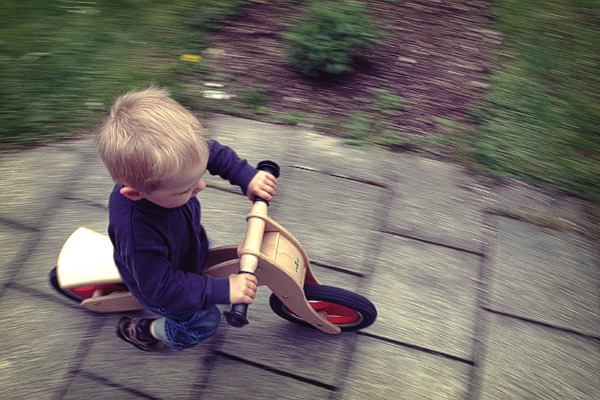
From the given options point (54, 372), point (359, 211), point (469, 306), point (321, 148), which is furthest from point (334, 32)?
point (54, 372)

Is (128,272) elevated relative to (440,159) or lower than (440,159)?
lower

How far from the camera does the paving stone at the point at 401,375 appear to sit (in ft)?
6.30

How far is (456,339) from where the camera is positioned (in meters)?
2.06

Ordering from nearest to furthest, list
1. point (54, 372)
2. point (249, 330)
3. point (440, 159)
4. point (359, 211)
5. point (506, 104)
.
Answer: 1. point (54, 372)
2. point (249, 330)
3. point (359, 211)
4. point (440, 159)
5. point (506, 104)

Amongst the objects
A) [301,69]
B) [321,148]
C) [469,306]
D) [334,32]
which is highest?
[334,32]

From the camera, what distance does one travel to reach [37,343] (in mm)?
2027

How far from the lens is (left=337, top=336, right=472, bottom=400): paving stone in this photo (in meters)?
1.92

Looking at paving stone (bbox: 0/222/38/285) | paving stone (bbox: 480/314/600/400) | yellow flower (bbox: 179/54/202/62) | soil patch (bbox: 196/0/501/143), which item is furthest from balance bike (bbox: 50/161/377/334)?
yellow flower (bbox: 179/54/202/62)

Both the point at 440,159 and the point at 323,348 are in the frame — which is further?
the point at 440,159

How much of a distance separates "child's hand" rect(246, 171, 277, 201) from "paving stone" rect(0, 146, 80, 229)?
4.16 ft

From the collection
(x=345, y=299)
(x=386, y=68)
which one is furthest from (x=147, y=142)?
(x=386, y=68)

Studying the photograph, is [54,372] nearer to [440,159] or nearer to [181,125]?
[181,125]

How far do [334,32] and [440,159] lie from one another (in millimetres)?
1017

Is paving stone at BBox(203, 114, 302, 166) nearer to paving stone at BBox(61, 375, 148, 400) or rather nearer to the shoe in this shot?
the shoe
